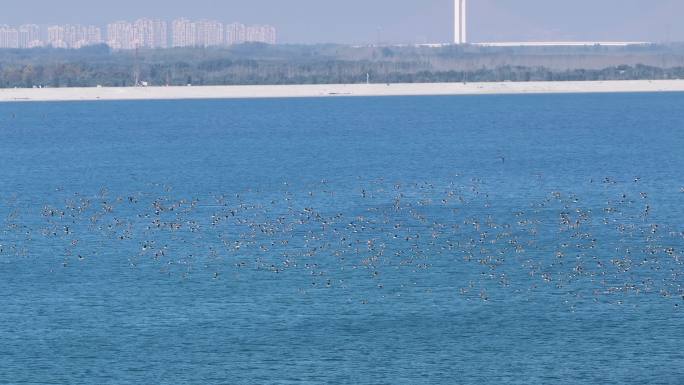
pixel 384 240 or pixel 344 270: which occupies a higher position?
pixel 384 240

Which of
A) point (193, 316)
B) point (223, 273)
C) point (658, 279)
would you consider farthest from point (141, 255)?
point (658, 279)

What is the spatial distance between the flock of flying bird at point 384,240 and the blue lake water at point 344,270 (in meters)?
0.20

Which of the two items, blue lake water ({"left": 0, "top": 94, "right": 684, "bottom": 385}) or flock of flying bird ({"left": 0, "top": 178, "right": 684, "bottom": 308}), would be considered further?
flock of flying bird ({"left": 0, "top": 178, "right": 684, "bottom": 308})

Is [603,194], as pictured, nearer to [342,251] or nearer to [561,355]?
[342,251]

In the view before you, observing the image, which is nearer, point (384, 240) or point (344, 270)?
point (344, 270)

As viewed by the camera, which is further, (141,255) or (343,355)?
(141,255)

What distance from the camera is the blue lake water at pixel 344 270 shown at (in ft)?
155

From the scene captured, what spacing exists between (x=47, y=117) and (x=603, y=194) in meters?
120

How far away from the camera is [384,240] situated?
226 ft

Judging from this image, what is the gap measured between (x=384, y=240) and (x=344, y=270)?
24.9ft

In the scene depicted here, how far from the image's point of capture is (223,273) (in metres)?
61.5

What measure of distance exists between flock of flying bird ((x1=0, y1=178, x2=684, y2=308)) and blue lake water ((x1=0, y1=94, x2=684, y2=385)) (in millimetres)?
202

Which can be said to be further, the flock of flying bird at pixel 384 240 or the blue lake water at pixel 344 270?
the flock of flying bird at pixel 384 240

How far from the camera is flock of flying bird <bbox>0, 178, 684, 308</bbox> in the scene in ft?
194
